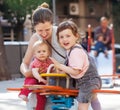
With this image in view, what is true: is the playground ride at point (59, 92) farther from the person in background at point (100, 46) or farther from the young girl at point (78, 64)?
the person in background at point (100, 46)

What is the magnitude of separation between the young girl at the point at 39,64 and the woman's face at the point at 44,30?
0.07 meters

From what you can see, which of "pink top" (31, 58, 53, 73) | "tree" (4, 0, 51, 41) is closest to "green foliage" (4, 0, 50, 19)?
"tree" (4, 0, 51, 41)

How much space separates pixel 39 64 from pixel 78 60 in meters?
0.37

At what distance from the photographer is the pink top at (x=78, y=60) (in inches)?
140

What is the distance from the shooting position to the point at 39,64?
3.78 m

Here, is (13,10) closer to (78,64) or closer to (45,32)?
(45,32)

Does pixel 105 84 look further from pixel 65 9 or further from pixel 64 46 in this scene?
pixel 65 9

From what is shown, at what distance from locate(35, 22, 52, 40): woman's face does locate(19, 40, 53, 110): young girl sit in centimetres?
7

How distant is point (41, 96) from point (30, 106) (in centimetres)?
17

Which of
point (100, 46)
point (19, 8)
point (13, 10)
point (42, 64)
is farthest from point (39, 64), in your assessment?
point (13, 10)

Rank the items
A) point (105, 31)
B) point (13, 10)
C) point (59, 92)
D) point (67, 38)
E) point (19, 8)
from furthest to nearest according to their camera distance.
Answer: point (13, 10)
point (19, 8)
point (105, 31)
point (67, 38)
point (59, 92)

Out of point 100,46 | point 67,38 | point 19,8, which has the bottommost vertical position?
point 100,46

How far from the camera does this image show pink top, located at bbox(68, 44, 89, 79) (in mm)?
3566

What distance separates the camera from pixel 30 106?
3844 mm
